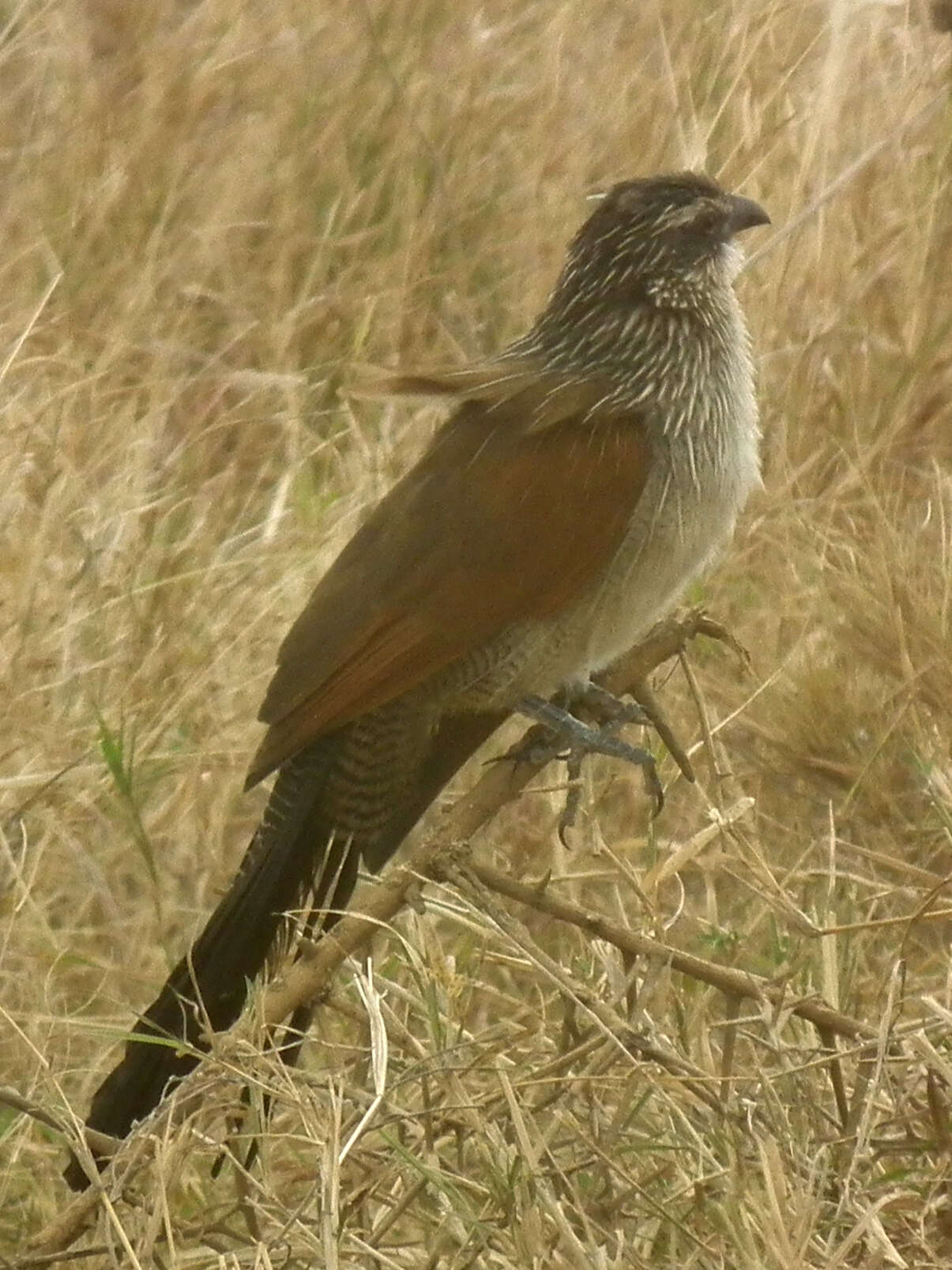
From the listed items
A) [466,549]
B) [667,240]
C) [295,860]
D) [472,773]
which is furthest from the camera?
[472,773]

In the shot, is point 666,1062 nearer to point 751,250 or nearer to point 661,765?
point 661,765

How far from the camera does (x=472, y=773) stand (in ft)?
13.5

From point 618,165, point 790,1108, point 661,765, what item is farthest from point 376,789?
point 618,165

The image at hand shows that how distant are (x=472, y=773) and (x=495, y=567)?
41.7 inches

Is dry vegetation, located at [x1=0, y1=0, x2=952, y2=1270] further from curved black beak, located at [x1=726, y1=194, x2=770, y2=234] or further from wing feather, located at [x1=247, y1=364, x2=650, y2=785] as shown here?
curved black beak, located at [x1=726, y1=194, x2=770, y2=234]

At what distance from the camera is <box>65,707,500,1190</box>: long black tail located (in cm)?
267

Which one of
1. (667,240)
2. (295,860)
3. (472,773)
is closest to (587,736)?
(295,860)

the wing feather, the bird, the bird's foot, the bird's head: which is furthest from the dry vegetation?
the bird's head

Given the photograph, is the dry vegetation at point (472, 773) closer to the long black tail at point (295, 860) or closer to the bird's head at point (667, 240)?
the long black tail at point (295, 860)

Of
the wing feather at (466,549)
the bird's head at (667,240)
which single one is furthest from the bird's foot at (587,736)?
the bird's head at (667,240)

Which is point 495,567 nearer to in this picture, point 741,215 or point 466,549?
point 466,549

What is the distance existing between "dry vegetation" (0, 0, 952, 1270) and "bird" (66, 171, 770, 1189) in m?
0.20

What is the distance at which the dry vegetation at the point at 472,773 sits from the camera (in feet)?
7.14

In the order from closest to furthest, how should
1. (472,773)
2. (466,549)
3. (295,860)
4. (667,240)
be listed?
(295,860) < (466,549) < (667,240) < (472,773)
